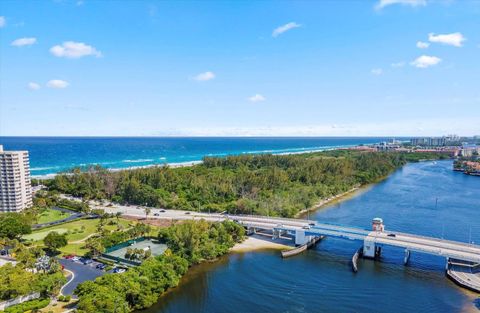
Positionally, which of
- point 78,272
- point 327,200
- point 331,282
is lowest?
point 331,282

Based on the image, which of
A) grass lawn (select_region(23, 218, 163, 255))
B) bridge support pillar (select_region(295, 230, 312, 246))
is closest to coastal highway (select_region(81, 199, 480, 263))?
bridge support pillar (select_region(295, 230, 312, 246))

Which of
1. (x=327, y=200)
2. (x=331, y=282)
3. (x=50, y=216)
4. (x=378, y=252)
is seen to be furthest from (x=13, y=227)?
(x=327, y=200)

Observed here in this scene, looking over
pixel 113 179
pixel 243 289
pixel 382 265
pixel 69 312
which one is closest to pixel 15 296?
pixel 69 312

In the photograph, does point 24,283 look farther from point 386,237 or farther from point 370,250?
point 386,237

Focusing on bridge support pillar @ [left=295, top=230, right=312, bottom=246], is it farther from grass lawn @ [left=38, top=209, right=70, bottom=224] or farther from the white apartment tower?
the white apartment tower

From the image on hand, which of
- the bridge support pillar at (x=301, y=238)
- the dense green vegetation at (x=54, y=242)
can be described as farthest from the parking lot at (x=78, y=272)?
the bridge support pillar at (x=301, y=238)

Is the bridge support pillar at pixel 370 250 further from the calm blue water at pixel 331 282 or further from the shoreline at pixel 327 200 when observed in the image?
the shoreline at pixel 327 200
